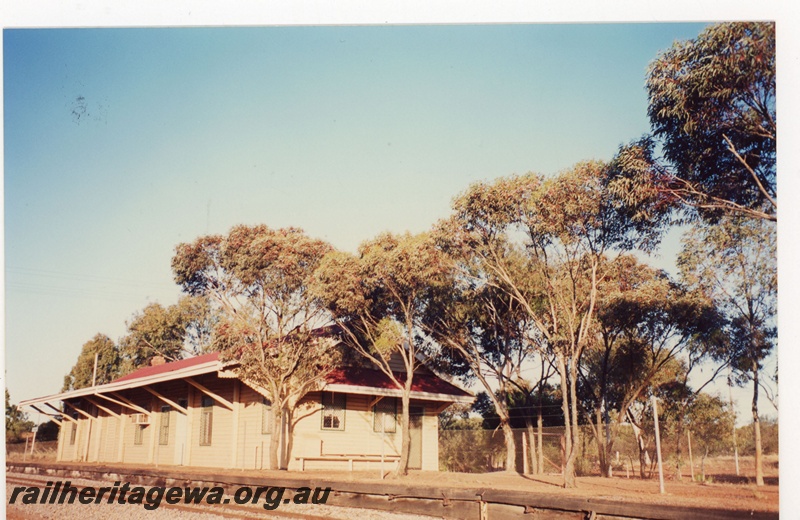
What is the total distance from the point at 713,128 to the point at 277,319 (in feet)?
48.8

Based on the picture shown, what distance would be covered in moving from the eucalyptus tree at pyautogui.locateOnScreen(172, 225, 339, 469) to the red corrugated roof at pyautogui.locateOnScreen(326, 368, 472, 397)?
79cm

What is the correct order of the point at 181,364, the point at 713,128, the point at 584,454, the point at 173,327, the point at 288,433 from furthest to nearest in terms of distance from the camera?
the point at 173,327, the point at 181,364, the point at 584,454, the point at 288,433, the point at 713,128

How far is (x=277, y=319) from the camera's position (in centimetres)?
2312

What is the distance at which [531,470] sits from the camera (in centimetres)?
2408

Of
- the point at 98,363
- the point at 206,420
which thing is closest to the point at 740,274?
the point at 206,420

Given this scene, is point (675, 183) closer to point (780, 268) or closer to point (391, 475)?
point (780, 268)

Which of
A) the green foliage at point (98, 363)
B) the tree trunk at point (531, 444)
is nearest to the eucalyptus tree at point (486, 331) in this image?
the tree trunk at point (531, 444)

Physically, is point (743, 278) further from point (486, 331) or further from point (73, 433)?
point (73, 433)

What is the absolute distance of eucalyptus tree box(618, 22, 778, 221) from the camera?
37.0 ft

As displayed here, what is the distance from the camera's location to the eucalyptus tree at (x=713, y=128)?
37.0 feet

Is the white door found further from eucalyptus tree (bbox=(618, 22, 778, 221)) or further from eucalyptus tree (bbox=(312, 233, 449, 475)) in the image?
eucalyptus tree (bbox=(618, 22, 778, 221))

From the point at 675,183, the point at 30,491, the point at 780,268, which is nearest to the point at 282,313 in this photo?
the point at 30,491

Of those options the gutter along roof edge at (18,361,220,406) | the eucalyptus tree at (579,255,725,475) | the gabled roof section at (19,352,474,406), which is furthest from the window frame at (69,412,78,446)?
the eucalyptus tree at (579,255,725,475)

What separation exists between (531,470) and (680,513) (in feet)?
54.7
